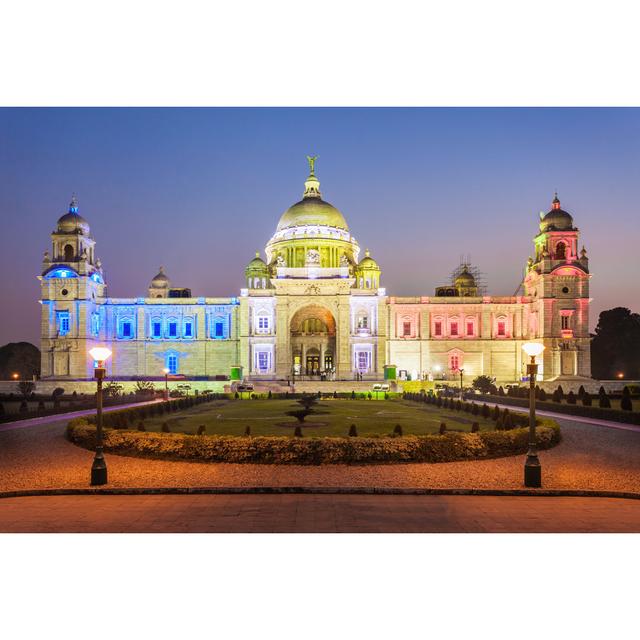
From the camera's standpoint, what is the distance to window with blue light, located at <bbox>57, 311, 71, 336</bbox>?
65562 mm

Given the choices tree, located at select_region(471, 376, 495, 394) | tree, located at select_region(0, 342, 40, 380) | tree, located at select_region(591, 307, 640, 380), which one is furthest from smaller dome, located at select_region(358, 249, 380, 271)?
tree, located at select_region(0, 342, 40, 380)

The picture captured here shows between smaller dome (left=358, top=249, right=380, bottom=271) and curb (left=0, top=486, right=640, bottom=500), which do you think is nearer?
curb (left=0, top=486, right=640, bottom=500)

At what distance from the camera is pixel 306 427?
23.8 m

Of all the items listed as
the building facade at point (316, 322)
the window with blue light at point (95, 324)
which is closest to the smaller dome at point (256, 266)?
the building facade at point (316, 322)

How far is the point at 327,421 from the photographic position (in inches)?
1037

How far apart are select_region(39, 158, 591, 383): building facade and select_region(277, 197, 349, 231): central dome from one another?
1.12 meters

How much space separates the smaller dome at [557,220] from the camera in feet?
221

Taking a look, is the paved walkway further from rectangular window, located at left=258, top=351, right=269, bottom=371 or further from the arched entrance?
the arched entrance

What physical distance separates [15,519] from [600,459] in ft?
49.4

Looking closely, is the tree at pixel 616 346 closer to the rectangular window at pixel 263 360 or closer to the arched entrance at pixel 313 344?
the arched entrance at pixel 313 344

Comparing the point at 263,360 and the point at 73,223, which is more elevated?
the point at 73,223

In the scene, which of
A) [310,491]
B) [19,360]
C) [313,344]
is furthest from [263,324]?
[310,491]

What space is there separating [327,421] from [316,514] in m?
15.3

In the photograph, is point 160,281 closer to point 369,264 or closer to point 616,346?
point 369,264
